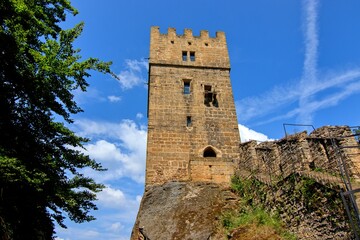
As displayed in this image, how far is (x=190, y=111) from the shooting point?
17.7m

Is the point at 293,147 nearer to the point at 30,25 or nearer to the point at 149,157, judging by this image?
the point at 149,157

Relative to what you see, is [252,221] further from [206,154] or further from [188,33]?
[188,33]

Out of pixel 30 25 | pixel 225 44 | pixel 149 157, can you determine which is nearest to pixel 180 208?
pixel 149 157

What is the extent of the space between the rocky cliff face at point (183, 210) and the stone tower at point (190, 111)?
1159mm

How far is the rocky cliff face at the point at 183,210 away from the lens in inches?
451

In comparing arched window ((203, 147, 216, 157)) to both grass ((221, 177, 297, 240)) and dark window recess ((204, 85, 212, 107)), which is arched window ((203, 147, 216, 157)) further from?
grass ((221, 177, 297, 240))

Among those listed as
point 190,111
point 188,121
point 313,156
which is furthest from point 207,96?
point 313,156

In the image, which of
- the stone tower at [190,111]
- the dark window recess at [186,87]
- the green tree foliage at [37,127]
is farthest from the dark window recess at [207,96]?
the green tree foliage at [37,127]

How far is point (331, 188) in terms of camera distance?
8.34 m

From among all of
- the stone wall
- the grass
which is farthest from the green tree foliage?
the stone wall

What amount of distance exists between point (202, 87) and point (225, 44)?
181 inches

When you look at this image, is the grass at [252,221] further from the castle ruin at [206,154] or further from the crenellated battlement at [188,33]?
the crenellated battlement at [188,33]

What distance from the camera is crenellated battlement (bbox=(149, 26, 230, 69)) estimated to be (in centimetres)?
1953

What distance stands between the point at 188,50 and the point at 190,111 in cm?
503
